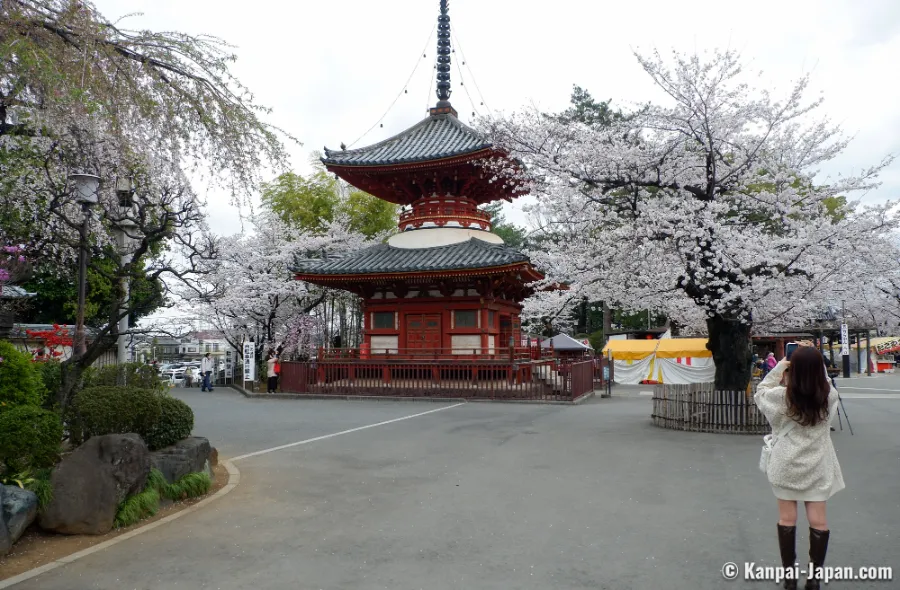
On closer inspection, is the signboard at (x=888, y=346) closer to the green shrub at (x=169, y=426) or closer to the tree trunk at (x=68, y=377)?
the green shrub at (x=169, y=426)

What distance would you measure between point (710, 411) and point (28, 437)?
36.8 feet

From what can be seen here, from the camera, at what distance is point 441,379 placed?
20922mm

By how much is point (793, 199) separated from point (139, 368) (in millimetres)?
12238

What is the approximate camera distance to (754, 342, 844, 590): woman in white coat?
4.10 m

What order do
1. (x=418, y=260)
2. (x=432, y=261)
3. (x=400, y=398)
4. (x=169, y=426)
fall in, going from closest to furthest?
(x=169, y=426) → (x=400, y=398) → (x=432, y=261) → (x=418, y=260)

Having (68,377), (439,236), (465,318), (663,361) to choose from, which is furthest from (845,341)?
(68,377)

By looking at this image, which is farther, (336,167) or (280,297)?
(280,297)

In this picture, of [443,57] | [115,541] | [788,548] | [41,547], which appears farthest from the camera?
[443,57]

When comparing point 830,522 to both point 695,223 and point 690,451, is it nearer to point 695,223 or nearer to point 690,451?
point 690,451

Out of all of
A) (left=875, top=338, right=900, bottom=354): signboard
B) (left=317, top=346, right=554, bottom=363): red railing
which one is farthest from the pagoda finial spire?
(left=875, top=338, right=900, bottom=354): signboard

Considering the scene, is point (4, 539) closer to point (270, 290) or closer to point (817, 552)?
point (817, 552)

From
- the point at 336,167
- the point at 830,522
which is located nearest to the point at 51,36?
the point at 830,522

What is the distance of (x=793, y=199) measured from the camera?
11992 mm

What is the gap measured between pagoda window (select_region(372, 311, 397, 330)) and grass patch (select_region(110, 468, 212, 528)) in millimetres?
16221
